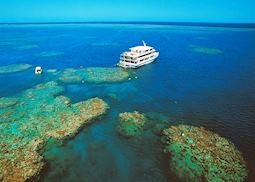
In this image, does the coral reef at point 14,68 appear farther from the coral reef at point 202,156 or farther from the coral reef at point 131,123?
the coral reef at point 202,156

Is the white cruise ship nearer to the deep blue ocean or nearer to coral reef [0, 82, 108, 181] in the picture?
the deep blue ocean

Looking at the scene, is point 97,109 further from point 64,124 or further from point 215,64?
point 215,64

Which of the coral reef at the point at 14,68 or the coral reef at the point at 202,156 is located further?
the coral reef at the point at 14,68

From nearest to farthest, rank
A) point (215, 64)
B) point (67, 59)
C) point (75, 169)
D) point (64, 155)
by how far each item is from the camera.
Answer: point (75, 169) < point (64, 155) < point (215, 64) < point (67, 59)

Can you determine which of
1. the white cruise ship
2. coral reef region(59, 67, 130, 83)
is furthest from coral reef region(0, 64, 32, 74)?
the white cruise ship

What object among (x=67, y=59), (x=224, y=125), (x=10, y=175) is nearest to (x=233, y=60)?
(x=224, y=125)

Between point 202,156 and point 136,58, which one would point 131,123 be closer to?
point 202,156

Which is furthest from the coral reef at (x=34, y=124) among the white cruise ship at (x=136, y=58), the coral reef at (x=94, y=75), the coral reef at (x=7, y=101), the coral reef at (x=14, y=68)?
the white cruise ship at (x=136, y=58)
